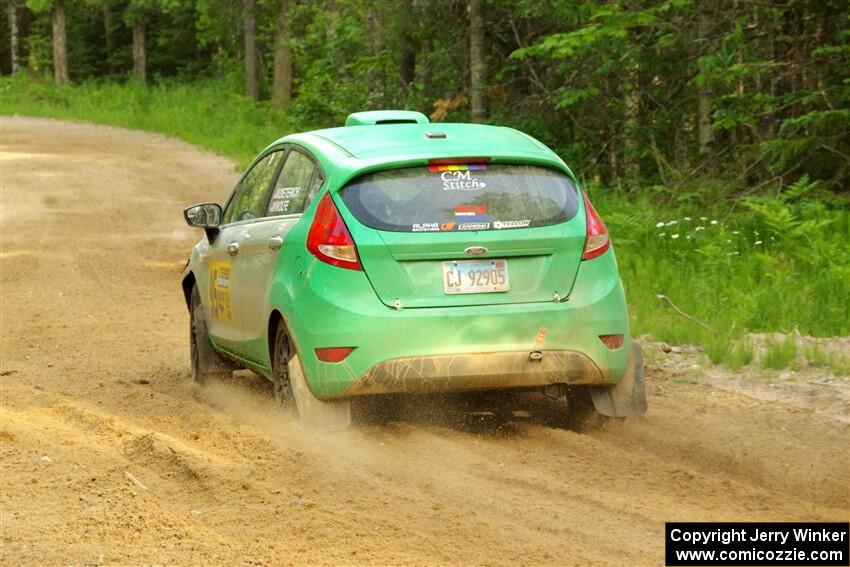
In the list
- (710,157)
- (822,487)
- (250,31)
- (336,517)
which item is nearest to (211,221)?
(336,517)

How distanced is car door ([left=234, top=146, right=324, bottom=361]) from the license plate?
95 cm

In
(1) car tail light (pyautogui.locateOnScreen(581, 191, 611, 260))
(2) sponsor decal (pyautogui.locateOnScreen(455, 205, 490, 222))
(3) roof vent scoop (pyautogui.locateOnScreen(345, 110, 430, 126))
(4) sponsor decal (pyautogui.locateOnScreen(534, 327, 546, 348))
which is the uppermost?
(3) roof vent scoop (pyautogui.locateOnScreen(345, 110, 430, 126))

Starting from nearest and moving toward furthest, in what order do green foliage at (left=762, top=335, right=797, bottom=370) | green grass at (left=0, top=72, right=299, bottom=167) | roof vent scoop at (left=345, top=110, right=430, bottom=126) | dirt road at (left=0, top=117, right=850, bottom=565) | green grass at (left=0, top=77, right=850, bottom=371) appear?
dirt road at (left=0, top=117, right=850, bottom=565) < roof vent scoop at (left=345, top=110, right=430, bottom=126) < green foliage at (left=762, top=335, right=797, bottom=370) < green grass at (left=0, top=77, right=850, bottom=371) < green grass at (left=0, top=72, right=299, bottom=167)

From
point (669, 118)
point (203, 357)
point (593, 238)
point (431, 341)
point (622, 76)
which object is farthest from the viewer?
point (669, 118)

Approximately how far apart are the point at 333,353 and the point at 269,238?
1177 mm

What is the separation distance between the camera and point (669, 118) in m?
19.4

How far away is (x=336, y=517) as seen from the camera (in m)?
5.54

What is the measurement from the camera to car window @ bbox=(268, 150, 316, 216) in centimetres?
756

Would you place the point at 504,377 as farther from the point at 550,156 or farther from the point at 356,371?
the point at 550,156
